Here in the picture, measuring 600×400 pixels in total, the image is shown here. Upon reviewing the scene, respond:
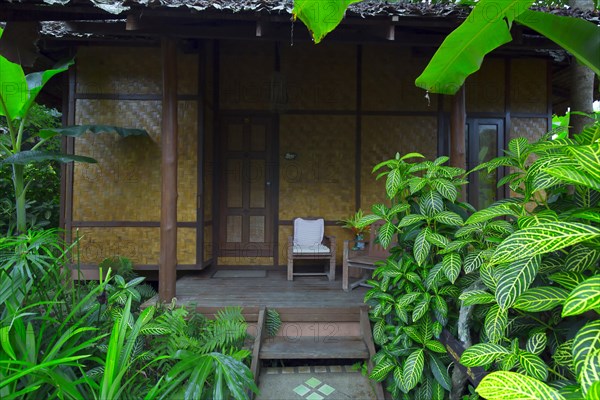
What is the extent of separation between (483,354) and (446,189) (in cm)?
109

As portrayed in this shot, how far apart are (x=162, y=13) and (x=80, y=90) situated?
2.25 meters

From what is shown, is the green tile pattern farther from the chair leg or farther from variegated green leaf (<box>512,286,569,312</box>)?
the chair leg

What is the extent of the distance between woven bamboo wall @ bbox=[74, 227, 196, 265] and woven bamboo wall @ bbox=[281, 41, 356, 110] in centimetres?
268

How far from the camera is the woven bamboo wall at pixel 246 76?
17.1 feet

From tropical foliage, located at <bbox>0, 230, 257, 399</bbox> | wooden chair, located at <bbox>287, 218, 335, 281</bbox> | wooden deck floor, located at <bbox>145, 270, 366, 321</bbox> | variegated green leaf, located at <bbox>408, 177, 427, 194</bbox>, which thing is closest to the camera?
tropical foliage, located at <bbox>0, 230, 257, 399</bbox>

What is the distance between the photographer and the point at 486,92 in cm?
518

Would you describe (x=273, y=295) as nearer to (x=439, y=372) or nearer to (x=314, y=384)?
(x=314, y=384)

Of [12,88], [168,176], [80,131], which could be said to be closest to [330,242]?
[168,176]

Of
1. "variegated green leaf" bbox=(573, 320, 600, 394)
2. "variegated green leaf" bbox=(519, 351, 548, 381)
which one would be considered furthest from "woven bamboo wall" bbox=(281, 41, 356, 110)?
"variegated green leaf" bbox=(573, 320, 600, 394)

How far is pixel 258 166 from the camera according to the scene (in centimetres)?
530

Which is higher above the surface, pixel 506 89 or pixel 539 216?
pixel 506 89

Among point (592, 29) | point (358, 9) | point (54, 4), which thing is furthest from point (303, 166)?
point (592, 29)

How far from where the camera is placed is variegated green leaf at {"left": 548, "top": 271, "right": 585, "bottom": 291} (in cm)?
147

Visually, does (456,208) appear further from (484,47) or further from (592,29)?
(592,29)
